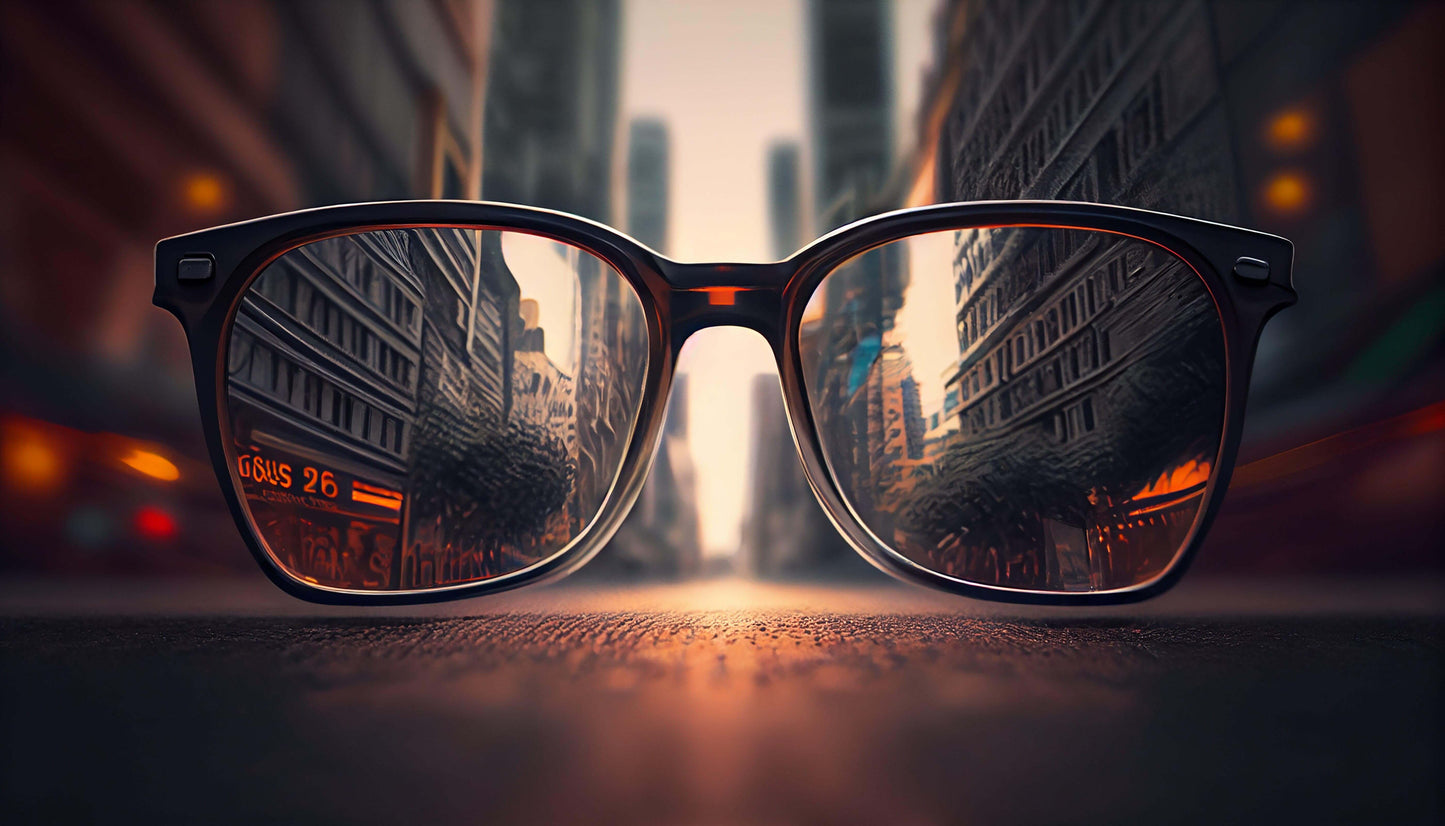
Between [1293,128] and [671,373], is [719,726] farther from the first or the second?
[1293,128]

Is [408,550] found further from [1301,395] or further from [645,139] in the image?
[1301,395]

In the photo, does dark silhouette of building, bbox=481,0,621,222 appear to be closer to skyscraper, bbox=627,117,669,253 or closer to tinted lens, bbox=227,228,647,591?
skyscraper, bbox=627,117,669,253

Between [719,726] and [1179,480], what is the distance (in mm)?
304

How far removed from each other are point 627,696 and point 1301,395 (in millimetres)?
452

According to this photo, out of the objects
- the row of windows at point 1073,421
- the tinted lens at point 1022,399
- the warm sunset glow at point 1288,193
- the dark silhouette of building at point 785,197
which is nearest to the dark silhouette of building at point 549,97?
the dark silhouette of building at point 785,197

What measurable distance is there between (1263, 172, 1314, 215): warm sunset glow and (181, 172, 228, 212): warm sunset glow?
2.35 ft

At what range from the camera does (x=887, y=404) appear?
329 millimetres

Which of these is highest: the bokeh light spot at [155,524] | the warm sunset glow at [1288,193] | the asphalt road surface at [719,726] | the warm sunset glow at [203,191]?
the warm sunset glow at [203,191]

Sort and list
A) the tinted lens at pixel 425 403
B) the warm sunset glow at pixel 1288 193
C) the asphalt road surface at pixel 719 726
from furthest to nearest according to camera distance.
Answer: the warm sunset glow at pixel 1288 193
the tinted lens at pixel 425 403
the asphalt road surface at pixel 719 726

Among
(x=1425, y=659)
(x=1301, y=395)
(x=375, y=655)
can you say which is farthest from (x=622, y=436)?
(x=1301, y=395)

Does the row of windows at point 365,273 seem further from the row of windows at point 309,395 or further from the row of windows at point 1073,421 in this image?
the row of windows at point 1073,421

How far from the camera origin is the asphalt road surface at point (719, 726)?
0.31 feet

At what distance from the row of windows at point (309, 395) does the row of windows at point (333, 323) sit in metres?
Result: 0.02

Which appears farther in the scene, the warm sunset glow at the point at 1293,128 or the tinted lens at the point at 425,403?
the warm sunset glow at the point at 1293,128
